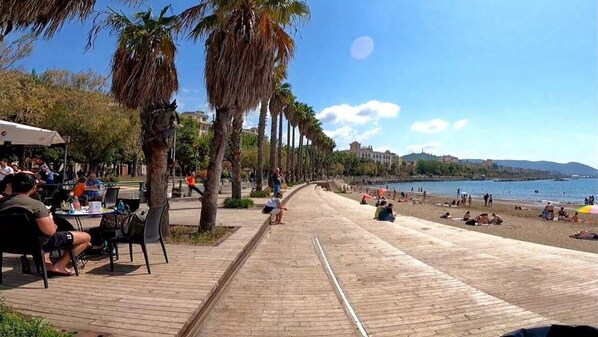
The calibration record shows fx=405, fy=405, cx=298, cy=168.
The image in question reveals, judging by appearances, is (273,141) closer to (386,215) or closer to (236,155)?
(236,155)

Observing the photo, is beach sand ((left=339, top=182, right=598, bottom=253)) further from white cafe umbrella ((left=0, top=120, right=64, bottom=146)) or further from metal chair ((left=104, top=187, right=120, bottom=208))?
white cafe umbrella ((left=0, top=120, right=64, bottom=146))

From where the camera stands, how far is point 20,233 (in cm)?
432

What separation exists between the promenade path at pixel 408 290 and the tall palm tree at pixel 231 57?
2498 mm

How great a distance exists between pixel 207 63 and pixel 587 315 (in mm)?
8788

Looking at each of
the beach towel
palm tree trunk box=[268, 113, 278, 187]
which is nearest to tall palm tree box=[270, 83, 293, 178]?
palm tree trunk box=[268, 113, 278, 187]

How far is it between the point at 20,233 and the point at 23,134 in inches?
314

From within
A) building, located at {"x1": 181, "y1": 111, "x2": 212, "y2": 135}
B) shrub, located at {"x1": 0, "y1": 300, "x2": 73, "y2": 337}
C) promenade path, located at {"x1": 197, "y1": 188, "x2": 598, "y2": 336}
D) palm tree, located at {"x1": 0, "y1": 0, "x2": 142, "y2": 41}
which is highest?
building, located at {"x1": 181, "y1": 111, "x2": 212, "y2": 135}

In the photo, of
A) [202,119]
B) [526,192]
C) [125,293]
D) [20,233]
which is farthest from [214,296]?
[202,119]

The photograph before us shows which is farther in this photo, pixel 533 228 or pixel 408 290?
pixel 533 228

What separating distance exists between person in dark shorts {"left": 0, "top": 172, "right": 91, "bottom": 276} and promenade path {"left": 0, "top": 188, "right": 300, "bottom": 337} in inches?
17.2

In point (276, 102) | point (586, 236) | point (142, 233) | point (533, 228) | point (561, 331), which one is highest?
point (276, 102)

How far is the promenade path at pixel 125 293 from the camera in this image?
367cm

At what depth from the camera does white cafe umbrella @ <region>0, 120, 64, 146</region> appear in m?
10.3

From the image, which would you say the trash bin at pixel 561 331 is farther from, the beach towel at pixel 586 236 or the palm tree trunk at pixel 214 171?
the beach towel at pixel 586 236
